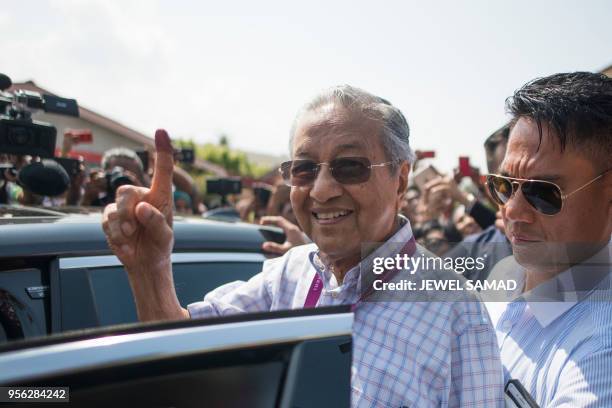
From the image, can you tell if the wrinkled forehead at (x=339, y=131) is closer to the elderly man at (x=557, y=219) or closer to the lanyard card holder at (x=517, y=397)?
the elderly man at (x=557, y=219)

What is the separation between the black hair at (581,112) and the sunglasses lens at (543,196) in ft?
0.41

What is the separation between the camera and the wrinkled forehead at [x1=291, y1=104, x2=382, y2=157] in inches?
68.9

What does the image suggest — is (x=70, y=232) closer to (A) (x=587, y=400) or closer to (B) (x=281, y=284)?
(B) (x=281, y=284)

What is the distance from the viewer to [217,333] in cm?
98

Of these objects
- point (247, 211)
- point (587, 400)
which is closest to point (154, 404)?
point (587, 400)

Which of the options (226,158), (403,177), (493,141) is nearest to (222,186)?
(493,141)

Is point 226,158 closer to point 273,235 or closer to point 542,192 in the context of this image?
point 273,235

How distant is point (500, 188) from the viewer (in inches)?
73.6

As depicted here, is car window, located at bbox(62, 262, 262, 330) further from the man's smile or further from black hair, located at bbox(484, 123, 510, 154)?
black hair, located at bbox(484, 123, 510, 154)

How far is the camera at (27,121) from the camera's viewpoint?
2.82 meters

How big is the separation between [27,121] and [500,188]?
236cm

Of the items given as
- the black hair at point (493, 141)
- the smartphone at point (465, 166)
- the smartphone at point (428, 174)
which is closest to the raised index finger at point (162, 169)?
the black hair at point (493, 141)

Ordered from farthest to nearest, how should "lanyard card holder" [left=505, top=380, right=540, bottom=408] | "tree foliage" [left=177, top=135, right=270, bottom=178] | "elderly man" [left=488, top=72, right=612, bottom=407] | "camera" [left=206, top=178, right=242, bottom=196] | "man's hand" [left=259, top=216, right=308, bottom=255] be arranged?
"tree foliage" [left=177, top=135, right=270, bottom=178], "camera" [left=206, top=178, right=242, bottom=196], "man's hand" [left=259, top=216, right=308, bottom=255], "elderly man" [left=488, top=72, right=612, bottom=407], "lanyard card holder" [left=505, top=380, right=540, bottom=408]

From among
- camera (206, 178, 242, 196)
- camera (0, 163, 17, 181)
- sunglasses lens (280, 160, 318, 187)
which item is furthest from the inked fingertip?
camera (206, 178, 242, 196)
